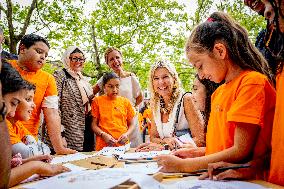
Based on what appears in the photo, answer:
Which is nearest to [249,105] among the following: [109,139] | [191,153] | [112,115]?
[191,153]

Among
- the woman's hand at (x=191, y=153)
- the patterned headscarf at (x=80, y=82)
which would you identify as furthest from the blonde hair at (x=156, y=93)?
the woman's hand at (x=191, y=153)

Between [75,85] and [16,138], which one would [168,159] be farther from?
[75,85]

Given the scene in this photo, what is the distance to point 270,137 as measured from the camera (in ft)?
4.78

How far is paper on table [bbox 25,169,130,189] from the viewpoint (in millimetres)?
1088

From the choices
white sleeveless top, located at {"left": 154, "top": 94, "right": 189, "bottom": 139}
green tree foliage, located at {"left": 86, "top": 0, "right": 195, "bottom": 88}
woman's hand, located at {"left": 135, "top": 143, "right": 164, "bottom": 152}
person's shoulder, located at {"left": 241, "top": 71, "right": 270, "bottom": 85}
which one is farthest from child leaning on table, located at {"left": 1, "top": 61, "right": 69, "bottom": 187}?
green tree foliage, located at {"left": 86, "top": 0, "right": 195, "bottom": 88}

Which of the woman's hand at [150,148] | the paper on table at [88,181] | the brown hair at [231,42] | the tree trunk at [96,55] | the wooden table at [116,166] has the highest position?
the tree trunk at [96,55]

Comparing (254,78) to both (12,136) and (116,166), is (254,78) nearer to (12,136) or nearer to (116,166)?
(116,166)

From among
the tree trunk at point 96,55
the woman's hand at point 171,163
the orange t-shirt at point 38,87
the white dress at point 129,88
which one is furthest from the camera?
the tree trunk at point 96,55

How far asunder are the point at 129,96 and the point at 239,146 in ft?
10.7

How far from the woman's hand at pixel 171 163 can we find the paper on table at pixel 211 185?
0.21 m

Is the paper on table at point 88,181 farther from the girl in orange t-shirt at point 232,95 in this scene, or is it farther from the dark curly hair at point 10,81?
the dark curly hair at point 10,81

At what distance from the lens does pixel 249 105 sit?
138 centimetres

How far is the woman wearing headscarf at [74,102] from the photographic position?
3.75 metres

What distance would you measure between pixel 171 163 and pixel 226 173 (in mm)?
308
